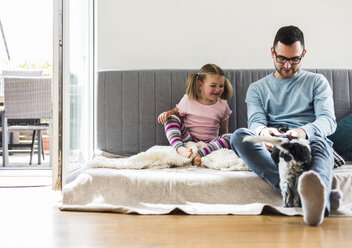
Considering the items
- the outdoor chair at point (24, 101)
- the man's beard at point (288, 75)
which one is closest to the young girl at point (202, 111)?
the man's beard at point (288, 75)

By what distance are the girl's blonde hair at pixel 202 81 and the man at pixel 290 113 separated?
0.18 meters

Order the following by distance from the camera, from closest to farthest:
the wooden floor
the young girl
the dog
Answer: the wooden floor, the dog, the young girl

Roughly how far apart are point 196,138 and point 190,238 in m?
0.97

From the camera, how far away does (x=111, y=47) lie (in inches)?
98.3

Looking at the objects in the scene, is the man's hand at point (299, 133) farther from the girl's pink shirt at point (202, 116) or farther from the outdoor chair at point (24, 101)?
the outdoor chair at point (24, 101)

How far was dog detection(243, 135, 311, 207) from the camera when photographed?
141 cm

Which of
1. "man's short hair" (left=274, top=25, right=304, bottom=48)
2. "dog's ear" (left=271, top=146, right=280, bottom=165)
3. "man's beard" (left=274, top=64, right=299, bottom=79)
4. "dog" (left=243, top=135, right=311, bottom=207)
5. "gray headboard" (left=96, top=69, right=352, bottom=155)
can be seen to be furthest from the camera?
"gray headboard" (left=96, top=69, right=352, bottom=155)

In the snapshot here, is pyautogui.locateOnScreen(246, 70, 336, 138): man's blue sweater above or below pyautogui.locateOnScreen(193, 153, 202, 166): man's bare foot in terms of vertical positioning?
above

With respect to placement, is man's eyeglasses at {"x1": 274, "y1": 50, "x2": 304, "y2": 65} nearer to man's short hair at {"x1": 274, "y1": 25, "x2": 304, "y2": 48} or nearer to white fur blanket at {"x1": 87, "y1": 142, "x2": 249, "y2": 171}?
man's short hair at {"x1": 274, "y1": 25, "x2": 304, "y2": 48}

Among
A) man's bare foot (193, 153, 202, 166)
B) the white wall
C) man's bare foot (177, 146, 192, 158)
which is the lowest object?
man's bare foot (193, 153, 202, 166)

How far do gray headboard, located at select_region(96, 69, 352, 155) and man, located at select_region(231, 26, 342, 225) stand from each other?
353 millimetres

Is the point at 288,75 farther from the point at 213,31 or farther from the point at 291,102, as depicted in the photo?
the point at 213,31

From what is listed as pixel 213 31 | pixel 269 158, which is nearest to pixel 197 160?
pixel 269 158

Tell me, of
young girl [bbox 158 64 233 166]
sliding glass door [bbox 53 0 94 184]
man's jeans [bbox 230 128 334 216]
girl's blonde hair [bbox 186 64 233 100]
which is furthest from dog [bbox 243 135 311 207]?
sliding glass door [bbox 53 0 94 184]
